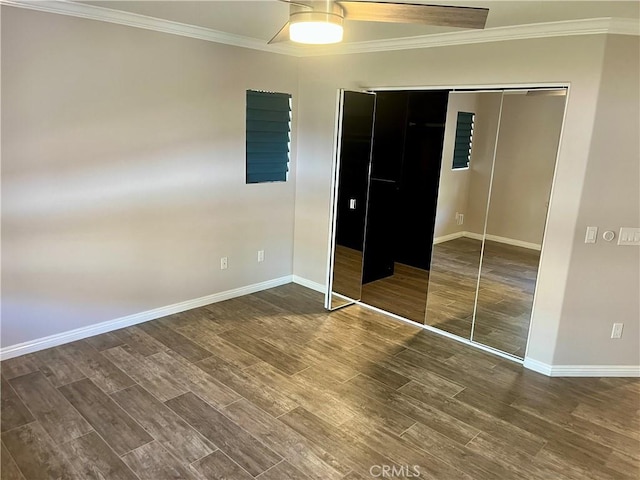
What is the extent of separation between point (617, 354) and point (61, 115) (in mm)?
4586


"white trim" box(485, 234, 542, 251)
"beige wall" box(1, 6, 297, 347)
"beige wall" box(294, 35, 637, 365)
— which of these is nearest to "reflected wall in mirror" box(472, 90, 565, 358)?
"white trim" box(485, 234, 542, 251)

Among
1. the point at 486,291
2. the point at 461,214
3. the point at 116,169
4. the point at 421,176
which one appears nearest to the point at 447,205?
the point at 461,214

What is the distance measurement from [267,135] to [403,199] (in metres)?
1.56

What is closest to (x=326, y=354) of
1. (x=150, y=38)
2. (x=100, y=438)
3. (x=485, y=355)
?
(x=485, y=355)

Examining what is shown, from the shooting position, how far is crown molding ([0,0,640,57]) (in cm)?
296

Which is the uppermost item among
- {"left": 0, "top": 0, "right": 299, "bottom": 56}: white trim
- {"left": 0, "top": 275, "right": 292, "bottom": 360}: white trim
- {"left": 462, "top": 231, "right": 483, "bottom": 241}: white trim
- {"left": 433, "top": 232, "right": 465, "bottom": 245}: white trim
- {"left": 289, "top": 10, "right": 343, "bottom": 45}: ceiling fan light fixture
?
{"left": 0, "top": 0, "right": 299, "bottom": 56}: white trim

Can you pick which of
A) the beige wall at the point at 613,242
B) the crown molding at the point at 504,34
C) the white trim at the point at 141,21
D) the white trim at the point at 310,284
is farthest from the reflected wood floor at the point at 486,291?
the white trim at the point at 141,21

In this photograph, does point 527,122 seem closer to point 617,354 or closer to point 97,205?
point 617,354

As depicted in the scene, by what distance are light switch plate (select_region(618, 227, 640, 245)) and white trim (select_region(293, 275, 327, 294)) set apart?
9.26 ft

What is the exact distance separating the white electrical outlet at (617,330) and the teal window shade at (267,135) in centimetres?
334

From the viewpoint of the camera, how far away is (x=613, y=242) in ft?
10.7

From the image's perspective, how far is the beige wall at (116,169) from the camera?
10.4 ft

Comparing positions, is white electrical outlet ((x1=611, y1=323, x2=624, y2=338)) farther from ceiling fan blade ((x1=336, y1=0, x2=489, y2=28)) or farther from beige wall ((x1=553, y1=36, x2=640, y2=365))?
ceiling fan blade ((x1=336, y1=0, x2=489, y2=28))

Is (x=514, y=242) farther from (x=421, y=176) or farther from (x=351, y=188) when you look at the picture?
(x=351, y=188)
